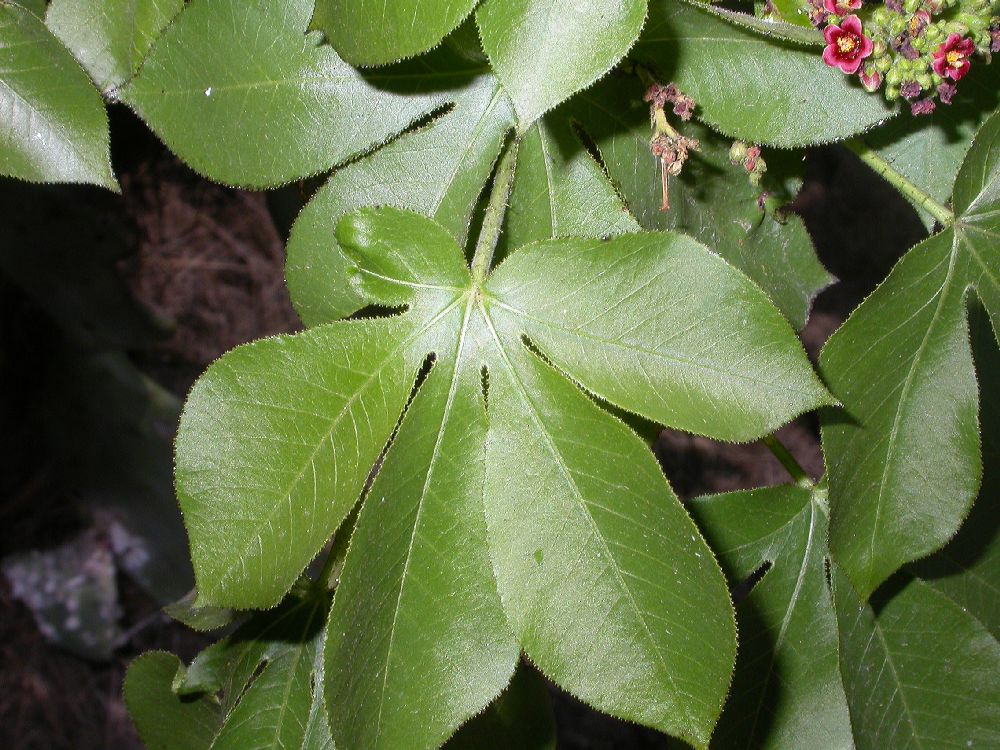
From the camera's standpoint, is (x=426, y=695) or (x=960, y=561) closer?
(x=426, y=695)

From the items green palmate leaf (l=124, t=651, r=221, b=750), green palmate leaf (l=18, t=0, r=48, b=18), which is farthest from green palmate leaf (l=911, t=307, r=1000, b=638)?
green palmate leaf (l=18, t=0, r=48, b=18)

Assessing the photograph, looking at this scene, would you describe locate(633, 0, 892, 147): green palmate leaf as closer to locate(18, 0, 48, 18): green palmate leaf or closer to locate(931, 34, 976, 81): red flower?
locate(931, 34, 976, 81): red flower

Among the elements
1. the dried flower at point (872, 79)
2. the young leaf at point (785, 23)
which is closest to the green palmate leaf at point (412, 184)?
the young leaf at point (785, 23)

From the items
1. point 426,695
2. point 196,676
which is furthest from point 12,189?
point 426,695

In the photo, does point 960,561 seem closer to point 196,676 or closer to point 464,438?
point 464,438

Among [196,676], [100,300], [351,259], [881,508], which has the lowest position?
[196,676]

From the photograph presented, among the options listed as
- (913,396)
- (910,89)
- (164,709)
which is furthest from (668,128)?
(164,709)

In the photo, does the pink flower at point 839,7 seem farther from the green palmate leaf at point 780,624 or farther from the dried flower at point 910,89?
the green palmate leaf at point 780,624
